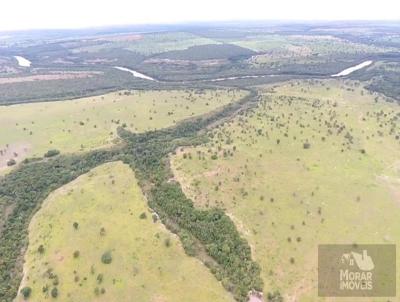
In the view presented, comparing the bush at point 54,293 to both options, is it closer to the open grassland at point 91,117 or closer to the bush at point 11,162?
the bush at point 11,162

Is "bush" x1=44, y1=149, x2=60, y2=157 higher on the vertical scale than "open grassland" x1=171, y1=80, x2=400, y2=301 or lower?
lower

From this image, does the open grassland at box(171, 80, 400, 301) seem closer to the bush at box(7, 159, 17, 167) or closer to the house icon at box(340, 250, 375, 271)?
the house icon at box(340, 250, 375, 271)

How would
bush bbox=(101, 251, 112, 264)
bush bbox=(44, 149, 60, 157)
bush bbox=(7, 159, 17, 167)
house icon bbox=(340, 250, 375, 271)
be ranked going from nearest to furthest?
house icon bbox=(340, 250, 375, 271) → bush bbox=(101, 251, 112, 264) → bush bbox=(7, 159, 17, 167) → bush bbox=(44, 149, 60, 157)

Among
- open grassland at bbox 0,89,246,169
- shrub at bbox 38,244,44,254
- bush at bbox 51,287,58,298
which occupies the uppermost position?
bush at bbox 51,287,58,298

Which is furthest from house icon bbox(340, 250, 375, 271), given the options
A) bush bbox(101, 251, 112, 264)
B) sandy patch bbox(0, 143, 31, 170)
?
sandy patch bbox(0, 143, 31, 170)

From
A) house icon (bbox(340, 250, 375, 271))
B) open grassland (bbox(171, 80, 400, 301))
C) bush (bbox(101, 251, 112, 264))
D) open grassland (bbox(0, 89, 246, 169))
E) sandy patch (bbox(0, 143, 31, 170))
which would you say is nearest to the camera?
house icon (bbox(340, 250, 375, 271))
